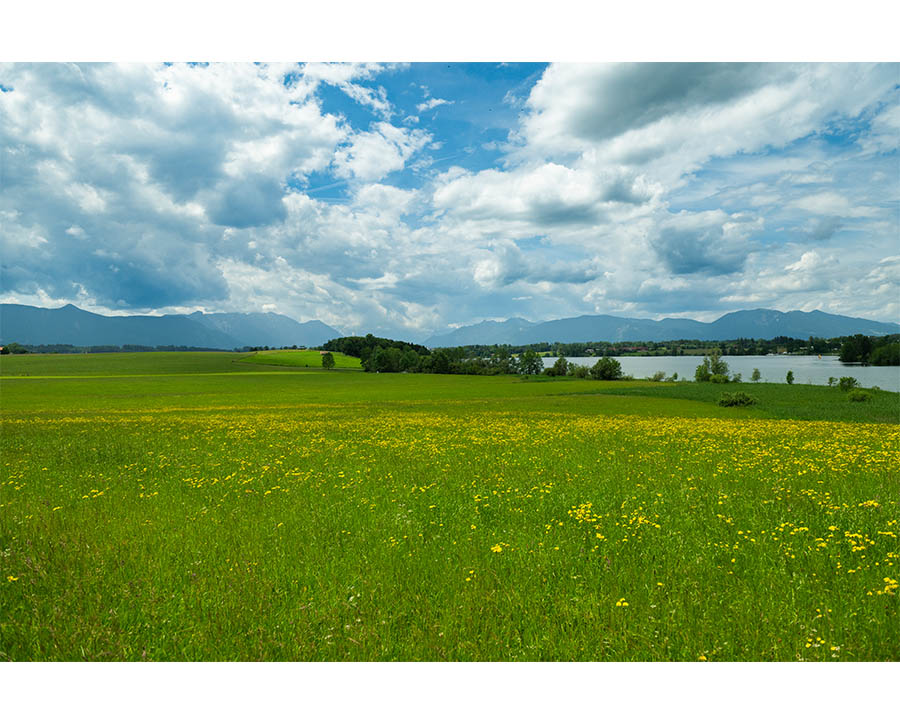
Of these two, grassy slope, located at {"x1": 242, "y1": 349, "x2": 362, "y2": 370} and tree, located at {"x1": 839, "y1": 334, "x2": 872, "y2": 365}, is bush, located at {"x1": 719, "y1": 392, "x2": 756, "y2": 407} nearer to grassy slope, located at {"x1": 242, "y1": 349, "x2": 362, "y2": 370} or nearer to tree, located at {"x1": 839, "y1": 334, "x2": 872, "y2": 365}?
tree, located at {"x1": 839, "y1": 334, "x2": 872, "y2": 365}

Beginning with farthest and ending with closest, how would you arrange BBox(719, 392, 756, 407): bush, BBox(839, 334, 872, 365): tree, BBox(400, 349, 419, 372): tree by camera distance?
1. BBox(400, 349, 419, 372): tree
2. BBox(839, 334, 872, 365): tree
3. BBox(719, 392, 756, 407): bush

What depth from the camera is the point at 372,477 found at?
39.6 ft

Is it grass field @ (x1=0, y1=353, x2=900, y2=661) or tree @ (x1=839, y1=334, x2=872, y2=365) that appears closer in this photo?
grass field @ (x1=0, y1=353, x2=900, y2=661)

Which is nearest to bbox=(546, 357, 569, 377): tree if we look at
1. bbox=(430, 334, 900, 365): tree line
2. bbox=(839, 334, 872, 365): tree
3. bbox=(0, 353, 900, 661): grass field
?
bbox=(430, 334, 900, 365): tree line

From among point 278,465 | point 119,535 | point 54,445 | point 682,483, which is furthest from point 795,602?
point 54,445

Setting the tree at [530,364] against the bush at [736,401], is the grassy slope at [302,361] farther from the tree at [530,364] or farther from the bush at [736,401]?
the bush at [736,401]

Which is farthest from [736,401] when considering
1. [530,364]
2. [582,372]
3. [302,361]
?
[302,361]

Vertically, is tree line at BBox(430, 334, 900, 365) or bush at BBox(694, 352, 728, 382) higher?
tree line at BBox(430, 334, 900, 365)

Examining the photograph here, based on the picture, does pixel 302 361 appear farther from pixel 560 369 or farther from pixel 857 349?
pixel 857 349

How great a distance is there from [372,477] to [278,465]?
3.57m

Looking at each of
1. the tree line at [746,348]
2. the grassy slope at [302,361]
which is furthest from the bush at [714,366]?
the grassy slope at [302,361]

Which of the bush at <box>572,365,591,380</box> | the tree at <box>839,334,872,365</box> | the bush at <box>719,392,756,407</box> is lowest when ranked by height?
the bush at <box>719,392,756,407</box>
